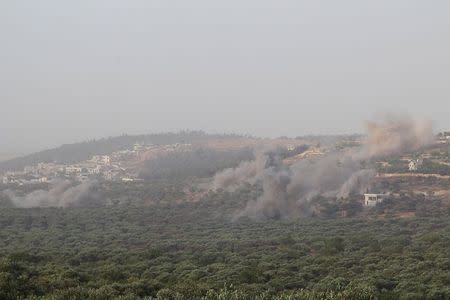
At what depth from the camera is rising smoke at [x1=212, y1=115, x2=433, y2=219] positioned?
93.2 meters

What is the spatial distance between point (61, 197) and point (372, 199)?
205 ft

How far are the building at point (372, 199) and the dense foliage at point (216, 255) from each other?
2.19 m

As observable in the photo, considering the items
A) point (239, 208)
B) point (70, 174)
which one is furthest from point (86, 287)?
point (70, 174)

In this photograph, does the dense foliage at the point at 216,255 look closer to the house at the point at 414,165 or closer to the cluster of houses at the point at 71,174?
the house at the point at 414,165

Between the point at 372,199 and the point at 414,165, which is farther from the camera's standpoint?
the point at 414,165

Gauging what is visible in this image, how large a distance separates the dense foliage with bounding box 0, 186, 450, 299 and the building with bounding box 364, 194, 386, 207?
219cm

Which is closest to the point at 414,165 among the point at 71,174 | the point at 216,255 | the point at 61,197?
the point at 216,255

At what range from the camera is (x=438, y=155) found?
10669cm

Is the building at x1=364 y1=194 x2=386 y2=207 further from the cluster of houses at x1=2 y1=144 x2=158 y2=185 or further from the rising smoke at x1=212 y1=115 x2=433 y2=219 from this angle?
the cluster of houses at x1=2 y1=144 x2=158 y2=185

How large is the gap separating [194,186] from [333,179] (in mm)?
29052

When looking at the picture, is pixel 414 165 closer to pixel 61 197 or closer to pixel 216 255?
pixel 216 255

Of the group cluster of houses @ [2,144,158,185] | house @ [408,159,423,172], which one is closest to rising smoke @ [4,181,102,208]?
cluster of houses @ [2,144,158,185]

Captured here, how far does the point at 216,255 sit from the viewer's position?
5159cm

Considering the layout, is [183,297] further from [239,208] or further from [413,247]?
[239,208]
